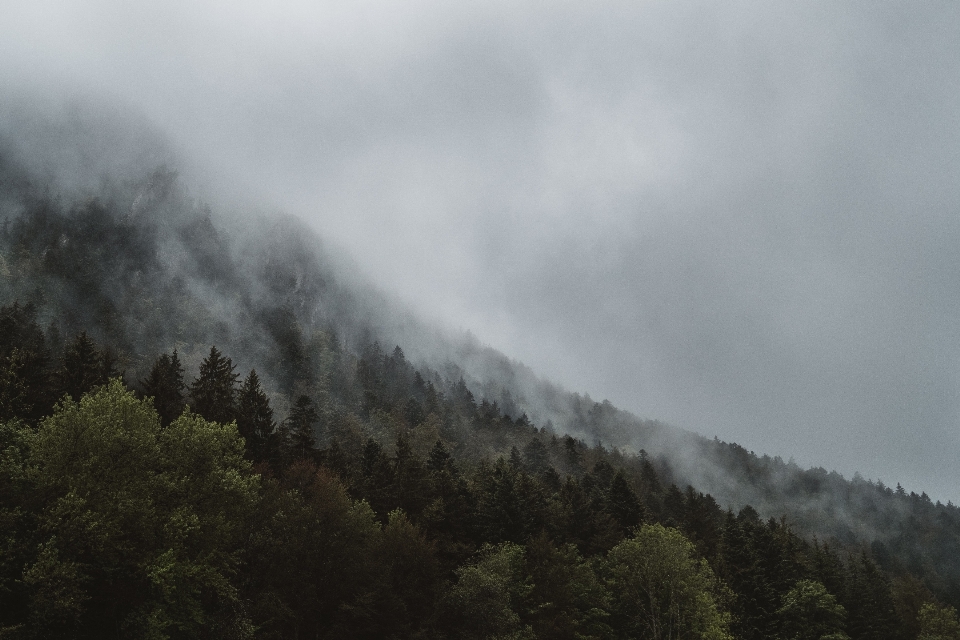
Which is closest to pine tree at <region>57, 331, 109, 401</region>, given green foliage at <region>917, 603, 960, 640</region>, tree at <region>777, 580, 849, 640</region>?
tree at <region>777, 580, 849, 640</region>

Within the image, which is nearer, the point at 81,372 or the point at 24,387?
the point at 24,387

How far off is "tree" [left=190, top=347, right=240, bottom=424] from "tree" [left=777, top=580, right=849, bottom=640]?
77253 mm

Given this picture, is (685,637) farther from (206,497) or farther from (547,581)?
(206,497)

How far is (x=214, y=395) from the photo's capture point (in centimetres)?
7344

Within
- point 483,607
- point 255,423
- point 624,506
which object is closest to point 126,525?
point 483,607

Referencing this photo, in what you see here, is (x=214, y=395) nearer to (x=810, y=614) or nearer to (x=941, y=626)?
(x=810, y=614)

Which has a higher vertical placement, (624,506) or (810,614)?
(624,506)

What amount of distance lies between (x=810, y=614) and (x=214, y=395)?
282 ft

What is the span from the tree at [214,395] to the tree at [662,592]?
49.0m

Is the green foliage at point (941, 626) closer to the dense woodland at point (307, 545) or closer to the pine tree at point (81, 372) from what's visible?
the dense woodland at point (307, 545)

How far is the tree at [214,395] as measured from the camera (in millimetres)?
68200

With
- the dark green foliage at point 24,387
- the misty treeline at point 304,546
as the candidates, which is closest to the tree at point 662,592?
the misty treeline at point 304,546

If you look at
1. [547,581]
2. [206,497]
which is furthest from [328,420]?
[206,497]

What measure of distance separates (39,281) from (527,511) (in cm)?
19895
